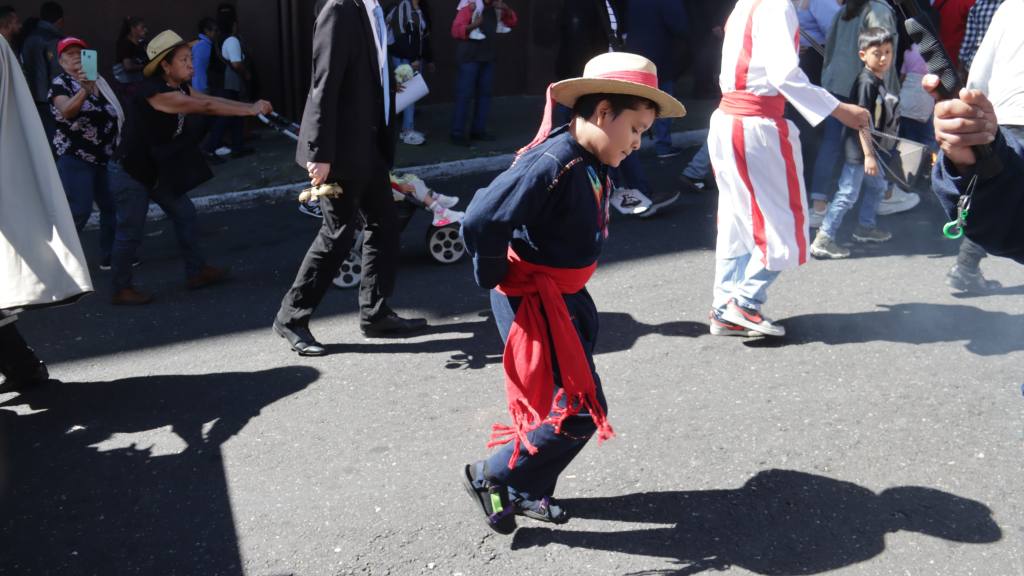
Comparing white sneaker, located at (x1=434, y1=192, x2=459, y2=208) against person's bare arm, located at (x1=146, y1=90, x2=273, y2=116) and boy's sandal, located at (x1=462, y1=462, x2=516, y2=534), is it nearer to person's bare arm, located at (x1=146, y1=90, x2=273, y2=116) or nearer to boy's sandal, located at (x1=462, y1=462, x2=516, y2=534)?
person's bare arm, located at (x1=146, y1=90, x2=273, y2=116)

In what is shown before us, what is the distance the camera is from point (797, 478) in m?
4.35

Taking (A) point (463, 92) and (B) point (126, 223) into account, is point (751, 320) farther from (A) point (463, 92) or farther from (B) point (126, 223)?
(A) point (463, 92)

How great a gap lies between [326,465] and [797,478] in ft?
6.80

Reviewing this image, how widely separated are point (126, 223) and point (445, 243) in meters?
2.20

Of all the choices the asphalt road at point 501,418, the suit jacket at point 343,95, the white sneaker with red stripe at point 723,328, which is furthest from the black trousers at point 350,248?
the white sneaker with red stripe at point 723,328

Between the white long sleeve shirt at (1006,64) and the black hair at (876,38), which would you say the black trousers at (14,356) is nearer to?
the white long sleeve shirt at (1006,64)

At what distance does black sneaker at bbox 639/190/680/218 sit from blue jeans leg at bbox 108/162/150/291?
4017mm

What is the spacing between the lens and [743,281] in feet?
19.4

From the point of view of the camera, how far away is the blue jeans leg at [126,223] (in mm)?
6852

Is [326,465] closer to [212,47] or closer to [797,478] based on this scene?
[797,478]

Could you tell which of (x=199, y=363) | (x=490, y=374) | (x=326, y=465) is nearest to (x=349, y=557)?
(x=326, y=465)

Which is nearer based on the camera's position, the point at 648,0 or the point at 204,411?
the point at 204,411

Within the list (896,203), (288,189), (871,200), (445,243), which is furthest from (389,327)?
(896,203)

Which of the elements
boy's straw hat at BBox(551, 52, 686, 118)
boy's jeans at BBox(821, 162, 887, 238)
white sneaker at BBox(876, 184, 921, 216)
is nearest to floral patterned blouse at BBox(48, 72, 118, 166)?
boy's straw hat at BBox(551, 52, 686, 118)
